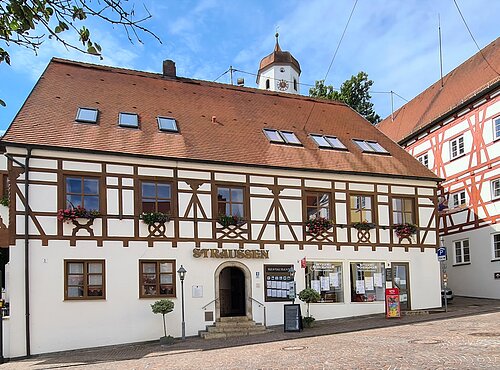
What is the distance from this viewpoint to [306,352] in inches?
601

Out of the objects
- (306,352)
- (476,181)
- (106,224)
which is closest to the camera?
(306,352)

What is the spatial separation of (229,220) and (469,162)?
1361 centimetres

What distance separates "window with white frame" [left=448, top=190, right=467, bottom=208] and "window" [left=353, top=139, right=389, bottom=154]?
5.76 meters

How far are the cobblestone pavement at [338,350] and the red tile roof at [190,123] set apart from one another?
21.1ft

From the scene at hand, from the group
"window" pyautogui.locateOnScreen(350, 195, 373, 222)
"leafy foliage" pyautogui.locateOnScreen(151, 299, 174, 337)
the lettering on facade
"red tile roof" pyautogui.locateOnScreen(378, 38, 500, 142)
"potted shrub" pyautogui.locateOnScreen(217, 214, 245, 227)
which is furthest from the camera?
"red tile roof" pyautogui.locateOnScreen(378, 38, 500, 142)

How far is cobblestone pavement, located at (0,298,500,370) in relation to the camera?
13.1 metres

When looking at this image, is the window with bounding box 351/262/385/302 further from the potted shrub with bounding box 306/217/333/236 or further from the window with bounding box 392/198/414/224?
the window with bounding box 392/198/414/224

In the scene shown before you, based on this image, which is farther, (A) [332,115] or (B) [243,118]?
(A) [332,115]

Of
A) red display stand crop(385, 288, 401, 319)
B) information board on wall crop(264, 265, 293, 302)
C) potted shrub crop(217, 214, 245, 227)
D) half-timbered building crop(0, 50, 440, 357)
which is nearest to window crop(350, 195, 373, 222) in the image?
half-timbered building crop(0, 50, 440, 357)

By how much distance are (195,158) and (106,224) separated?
392 centimetres

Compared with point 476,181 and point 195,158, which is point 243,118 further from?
point 476,181

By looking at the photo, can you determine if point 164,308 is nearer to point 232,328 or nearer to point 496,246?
point 232,328

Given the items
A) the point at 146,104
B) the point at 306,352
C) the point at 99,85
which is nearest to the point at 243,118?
the point at 146,104

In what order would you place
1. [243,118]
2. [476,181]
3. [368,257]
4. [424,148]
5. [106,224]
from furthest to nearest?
1. [424,148]
2. [476,181]
3. [243,118]
4. [368,257]
5. [106,224]
